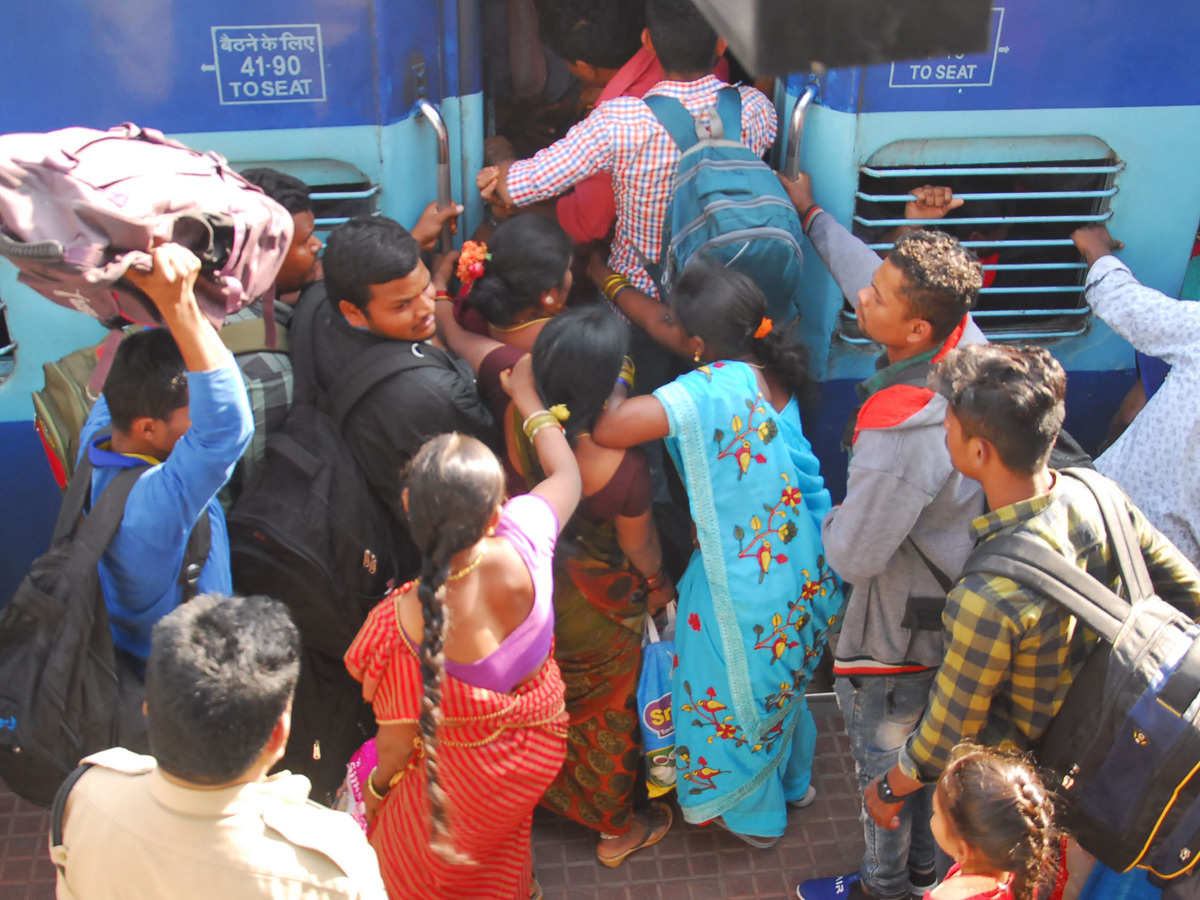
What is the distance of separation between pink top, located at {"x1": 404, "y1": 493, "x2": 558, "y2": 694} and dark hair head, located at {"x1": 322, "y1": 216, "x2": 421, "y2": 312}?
26.5 inches

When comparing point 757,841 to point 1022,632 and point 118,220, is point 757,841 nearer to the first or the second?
point 1022,632

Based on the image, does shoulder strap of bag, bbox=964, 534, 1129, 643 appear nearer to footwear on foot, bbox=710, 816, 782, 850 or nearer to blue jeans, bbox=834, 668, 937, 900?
blue jeans, bbox=834, 668, 937, 900

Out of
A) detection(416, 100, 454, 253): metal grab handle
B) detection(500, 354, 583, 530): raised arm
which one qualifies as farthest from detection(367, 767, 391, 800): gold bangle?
detection(416, 100, 454, 253): metal grab handle

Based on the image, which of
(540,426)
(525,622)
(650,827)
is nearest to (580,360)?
(540,426)

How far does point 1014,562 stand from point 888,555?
401 mm

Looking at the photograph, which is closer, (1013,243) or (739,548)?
(739,548)

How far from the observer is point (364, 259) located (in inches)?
93.3

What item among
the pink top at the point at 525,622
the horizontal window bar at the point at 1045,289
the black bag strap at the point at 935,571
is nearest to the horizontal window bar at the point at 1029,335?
the horizontal window bar at the point at 1045,289

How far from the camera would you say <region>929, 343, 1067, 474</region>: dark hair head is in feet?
6.16

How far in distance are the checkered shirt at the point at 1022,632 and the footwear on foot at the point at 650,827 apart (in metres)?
1.07

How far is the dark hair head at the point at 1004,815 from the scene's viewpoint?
1721 millimetres

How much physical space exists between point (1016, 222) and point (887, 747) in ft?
5.55

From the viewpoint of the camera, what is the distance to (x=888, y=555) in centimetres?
225

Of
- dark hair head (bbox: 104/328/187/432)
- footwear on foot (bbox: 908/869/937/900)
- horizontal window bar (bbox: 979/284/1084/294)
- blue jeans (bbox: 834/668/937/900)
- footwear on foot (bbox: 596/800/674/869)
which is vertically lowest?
footwear on foot (bbox: 596/800/674/869)
